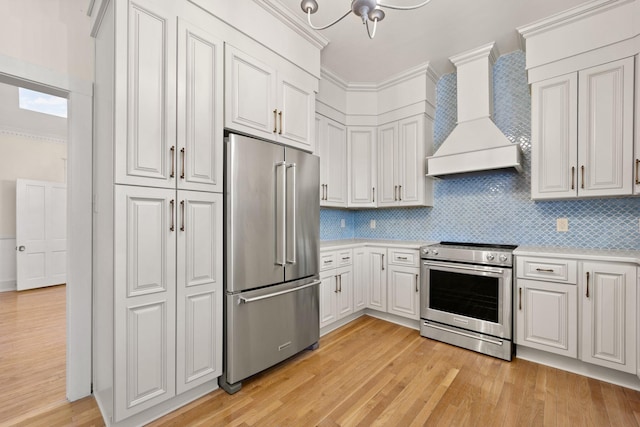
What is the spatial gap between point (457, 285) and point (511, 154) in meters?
1.36

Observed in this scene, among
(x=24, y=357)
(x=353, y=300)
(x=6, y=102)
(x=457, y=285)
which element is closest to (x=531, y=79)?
(x=457, y=285)

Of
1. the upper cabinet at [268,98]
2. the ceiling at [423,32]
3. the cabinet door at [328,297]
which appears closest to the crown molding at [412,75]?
the ceiling at [423,32]

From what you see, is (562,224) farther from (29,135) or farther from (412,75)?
(29,135)

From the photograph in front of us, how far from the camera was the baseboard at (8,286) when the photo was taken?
496cm

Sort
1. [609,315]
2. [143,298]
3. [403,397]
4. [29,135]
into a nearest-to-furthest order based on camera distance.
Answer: [143,298]
[403,397]
[609,315]
[29,135]

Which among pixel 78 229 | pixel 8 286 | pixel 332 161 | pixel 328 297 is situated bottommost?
pixel 8 286

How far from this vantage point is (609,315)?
Result: 6.95 feet

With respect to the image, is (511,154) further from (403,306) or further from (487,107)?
(403,306)

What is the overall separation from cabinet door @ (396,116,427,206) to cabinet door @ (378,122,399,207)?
0.05 metres

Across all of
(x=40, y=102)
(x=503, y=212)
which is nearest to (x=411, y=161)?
(x=503, y=212)

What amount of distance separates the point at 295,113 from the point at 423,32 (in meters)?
1.50

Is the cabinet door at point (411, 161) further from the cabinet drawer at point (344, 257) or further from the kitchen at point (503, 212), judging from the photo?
the cabinet drawer at point (344, 257)

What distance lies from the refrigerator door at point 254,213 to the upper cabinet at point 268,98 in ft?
0.65

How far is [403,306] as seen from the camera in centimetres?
327
